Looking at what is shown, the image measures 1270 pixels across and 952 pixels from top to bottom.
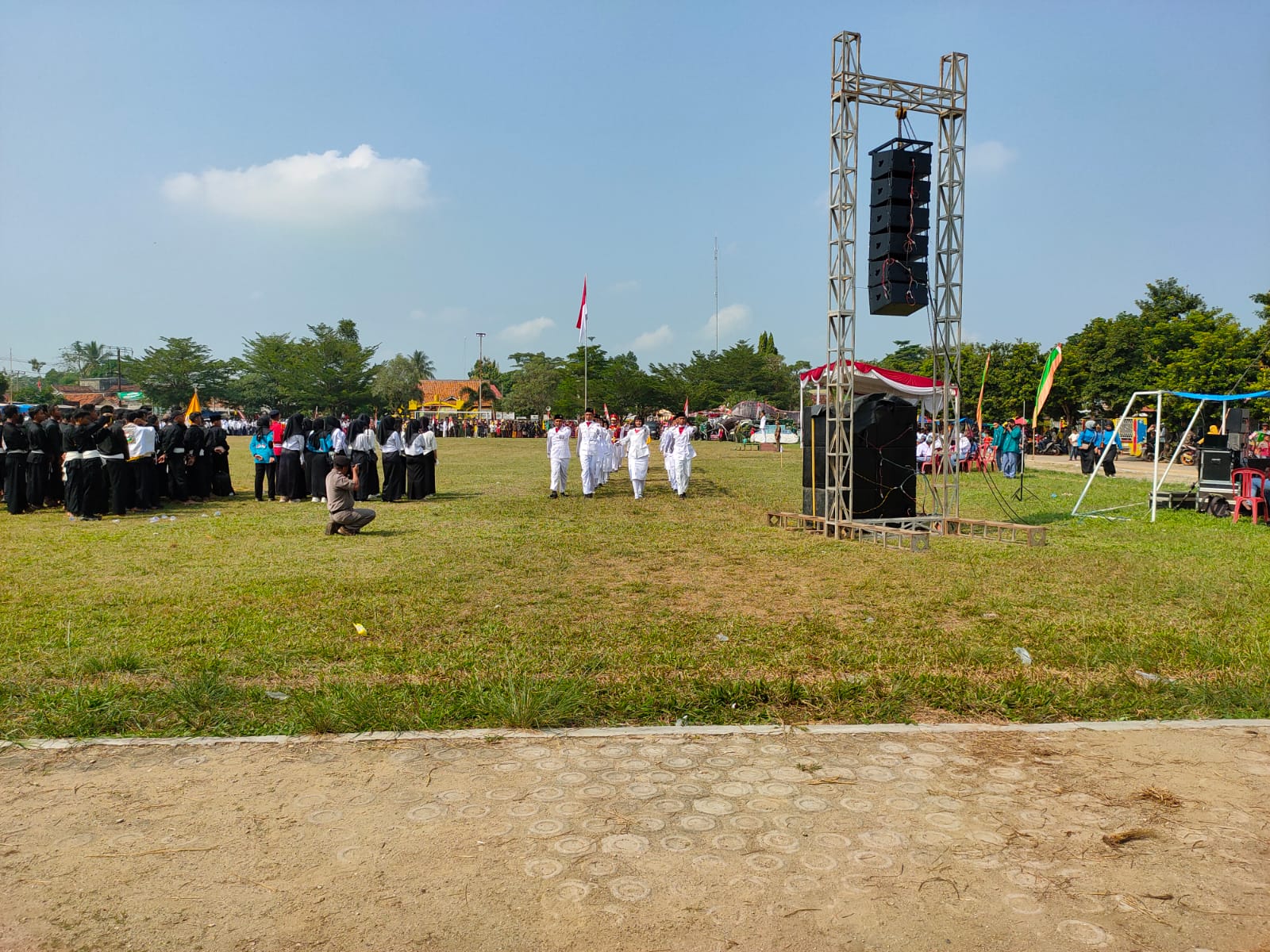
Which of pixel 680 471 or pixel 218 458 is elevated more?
pixel 218 458

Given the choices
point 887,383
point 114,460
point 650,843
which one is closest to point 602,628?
point 650,843

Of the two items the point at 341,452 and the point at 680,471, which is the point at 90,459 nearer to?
the point at 341,452

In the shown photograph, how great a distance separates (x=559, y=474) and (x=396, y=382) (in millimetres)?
70927

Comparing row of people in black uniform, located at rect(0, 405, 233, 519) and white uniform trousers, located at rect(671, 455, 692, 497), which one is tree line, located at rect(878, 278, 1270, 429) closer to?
white uniform trousers, located at rect(671, 455, 692, 497)

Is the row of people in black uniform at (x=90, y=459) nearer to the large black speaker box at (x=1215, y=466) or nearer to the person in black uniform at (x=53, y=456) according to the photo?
the person in black uniform at (x=53, y=456)

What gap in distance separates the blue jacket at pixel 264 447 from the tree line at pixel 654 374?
30.9 meters

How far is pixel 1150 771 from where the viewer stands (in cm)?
427

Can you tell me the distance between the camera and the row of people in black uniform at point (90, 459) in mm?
14055

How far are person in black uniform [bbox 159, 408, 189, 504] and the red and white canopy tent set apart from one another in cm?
1130

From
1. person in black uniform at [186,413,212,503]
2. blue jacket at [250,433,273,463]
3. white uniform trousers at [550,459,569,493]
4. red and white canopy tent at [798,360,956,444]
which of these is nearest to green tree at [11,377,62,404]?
person in black uniform at [186,413,212,503]

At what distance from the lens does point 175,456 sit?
56.1ft

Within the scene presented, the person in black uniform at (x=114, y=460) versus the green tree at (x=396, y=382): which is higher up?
the green tree at (x=396, y=382)

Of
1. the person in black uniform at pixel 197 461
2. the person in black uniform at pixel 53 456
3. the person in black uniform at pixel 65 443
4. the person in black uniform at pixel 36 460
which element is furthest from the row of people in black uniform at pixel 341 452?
the person in black uniform at pixel 36 460

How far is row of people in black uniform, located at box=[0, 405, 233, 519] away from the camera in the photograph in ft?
46.1
